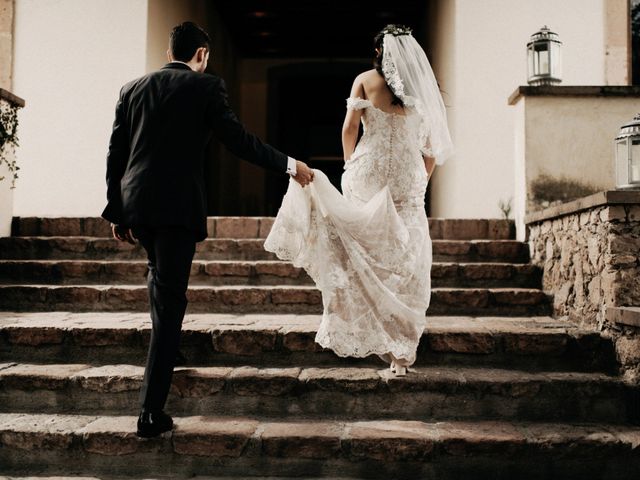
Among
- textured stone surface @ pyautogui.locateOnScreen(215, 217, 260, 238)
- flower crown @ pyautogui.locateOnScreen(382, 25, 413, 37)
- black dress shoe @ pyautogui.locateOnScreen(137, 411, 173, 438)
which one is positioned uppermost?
flower crown @ pyautogui.locateOnScreen(382, 25, 413, 37)

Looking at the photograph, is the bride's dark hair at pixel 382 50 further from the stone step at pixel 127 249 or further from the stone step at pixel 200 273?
the stone step at pixel 127 249

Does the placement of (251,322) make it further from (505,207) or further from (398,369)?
(505,207)

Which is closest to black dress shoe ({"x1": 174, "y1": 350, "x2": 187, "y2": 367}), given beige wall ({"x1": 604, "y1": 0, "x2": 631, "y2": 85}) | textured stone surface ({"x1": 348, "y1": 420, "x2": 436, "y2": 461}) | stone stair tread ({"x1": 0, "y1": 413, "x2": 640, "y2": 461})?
stone stair tread ({"x1": 0, "y1": 413, "x2": 640, "y2": 461})

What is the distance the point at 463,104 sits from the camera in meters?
5.86

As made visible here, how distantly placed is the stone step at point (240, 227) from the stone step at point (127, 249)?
233mm

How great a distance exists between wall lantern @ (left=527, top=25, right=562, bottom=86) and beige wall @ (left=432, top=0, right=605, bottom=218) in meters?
1.34

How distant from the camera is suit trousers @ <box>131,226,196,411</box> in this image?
2.42m

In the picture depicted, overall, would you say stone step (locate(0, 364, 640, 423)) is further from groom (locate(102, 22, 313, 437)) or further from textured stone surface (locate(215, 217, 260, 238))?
textured stone surface (locate(215, 217, 260, 238))

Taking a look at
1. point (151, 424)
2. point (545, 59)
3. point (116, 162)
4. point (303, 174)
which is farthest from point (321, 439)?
point (545, 59)

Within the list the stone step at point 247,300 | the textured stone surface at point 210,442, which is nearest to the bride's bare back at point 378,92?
the stone step at point 247,300

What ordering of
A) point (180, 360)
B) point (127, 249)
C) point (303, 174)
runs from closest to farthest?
point (303, 174) < point (180, 360) < point (127, 249)

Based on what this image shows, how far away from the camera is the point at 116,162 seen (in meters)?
2.55

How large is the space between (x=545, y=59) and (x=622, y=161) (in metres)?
1.36

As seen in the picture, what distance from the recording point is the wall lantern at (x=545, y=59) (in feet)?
14.5
